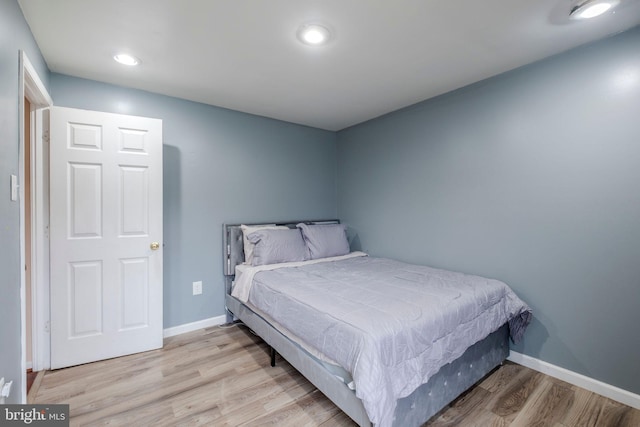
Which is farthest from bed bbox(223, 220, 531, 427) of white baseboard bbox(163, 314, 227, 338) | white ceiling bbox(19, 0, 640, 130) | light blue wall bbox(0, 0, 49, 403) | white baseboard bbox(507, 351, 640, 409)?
white ceiling bbox(19, 0, 640, 130)

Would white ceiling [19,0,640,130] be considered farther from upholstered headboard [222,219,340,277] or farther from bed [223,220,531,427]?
bed [223,220,531,427]

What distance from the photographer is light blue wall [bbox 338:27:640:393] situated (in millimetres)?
1850

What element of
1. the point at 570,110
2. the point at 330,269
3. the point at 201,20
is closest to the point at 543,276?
the point at 570,110

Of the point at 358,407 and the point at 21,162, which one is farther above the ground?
the point at 21,162

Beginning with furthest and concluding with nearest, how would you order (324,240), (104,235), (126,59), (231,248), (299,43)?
1. (324,240)
2. (231,248)
3. (104,235)
4. (126,59)
5. (299,43)

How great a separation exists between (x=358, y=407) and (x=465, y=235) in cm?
185

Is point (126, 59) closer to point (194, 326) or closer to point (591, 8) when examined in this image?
point (194, 326)

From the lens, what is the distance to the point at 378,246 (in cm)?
352

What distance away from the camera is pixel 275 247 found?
2.91 metres

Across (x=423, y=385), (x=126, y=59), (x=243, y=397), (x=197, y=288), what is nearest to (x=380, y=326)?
(x=423, y=385)

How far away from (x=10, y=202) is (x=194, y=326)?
1938mm

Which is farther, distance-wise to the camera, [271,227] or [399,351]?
[271,227]

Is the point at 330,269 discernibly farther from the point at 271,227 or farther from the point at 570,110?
the point at 570,110

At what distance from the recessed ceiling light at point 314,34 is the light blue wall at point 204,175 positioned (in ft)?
5.22
